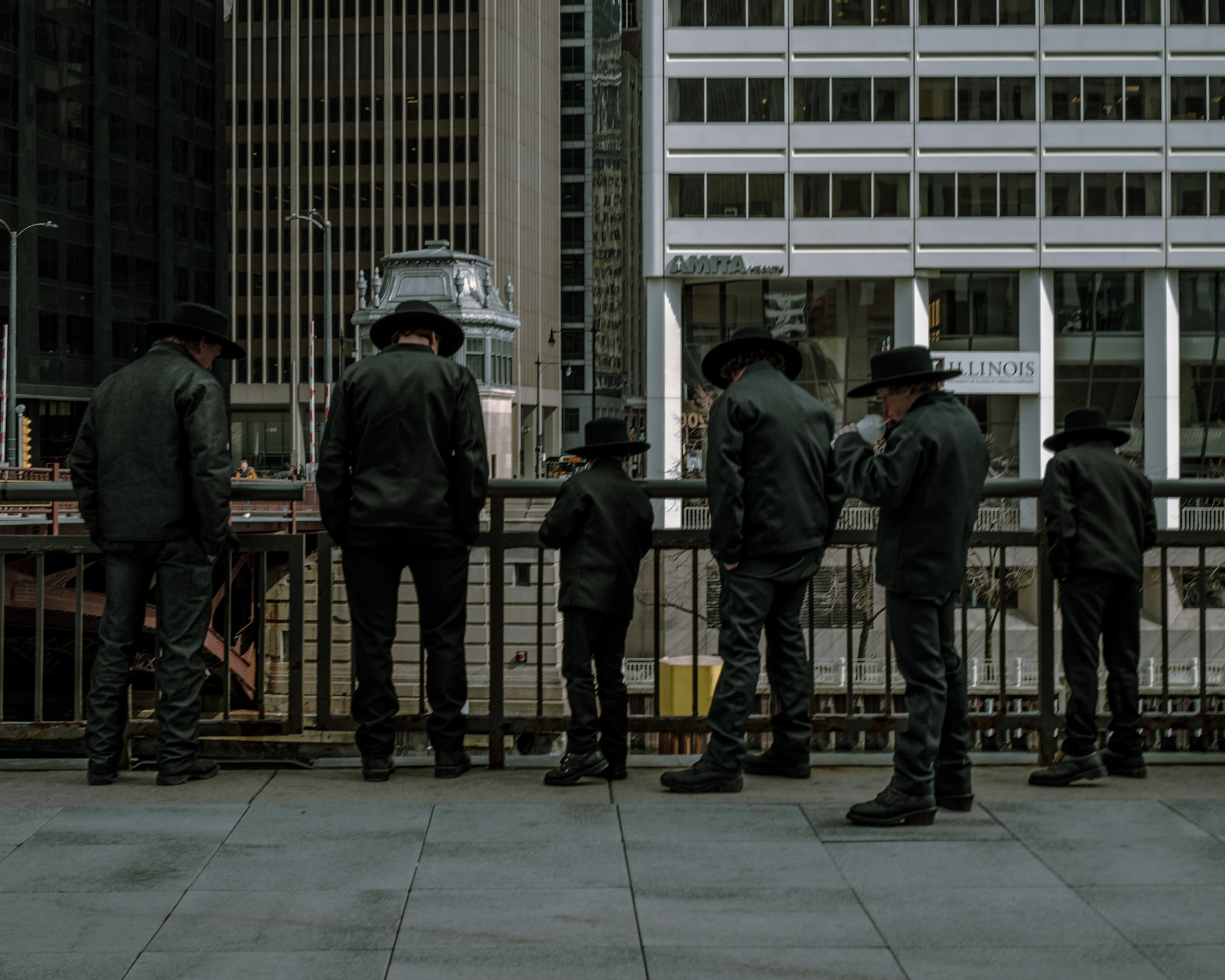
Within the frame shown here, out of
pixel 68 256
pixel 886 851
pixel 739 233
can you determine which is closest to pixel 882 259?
pixel 739 233

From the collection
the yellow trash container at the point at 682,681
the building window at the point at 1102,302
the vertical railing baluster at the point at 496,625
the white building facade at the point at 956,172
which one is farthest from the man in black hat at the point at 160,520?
the building window at the point at 1102,302

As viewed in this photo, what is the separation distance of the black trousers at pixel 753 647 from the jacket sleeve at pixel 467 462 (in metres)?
1.15

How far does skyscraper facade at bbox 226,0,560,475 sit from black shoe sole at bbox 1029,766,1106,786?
10242cm

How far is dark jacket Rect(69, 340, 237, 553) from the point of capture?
21.0 ft

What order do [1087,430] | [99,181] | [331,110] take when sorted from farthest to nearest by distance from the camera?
[331,110] < [99,181] < [1087,430]

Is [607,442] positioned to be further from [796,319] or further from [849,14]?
[849,14]

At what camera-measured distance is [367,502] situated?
6.39 m

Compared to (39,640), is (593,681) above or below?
below

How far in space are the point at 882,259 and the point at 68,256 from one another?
43121 mm

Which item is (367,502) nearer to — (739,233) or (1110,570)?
(1110,570)

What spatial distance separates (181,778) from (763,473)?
2950mm

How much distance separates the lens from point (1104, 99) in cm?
5128

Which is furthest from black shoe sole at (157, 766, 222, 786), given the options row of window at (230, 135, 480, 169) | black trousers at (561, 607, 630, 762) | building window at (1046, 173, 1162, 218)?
row of window at (230, 135, 480, 169)

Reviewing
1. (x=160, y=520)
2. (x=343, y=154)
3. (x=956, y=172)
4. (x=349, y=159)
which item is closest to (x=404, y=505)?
(x=160, y=520)
